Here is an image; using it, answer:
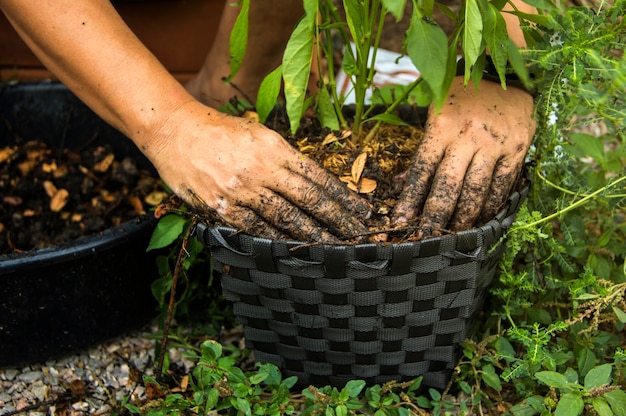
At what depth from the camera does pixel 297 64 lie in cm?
104

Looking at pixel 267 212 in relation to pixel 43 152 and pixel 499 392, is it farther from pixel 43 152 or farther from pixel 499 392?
pixel 43 152

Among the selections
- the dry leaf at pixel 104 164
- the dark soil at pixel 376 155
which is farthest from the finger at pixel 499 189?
the dry leaf at pixel 104 164

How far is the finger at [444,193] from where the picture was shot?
1.09 m

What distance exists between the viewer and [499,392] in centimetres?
122

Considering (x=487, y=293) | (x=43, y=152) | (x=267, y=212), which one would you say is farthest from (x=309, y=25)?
(x=43, y=152)

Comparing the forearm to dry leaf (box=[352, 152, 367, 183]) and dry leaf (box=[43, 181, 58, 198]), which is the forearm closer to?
dry leaf (box=[352, 152, 367, 183])

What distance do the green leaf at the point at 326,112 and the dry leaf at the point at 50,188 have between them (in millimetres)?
736

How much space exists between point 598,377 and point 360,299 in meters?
0.37

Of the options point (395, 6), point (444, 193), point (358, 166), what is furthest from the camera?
point (358, 166)

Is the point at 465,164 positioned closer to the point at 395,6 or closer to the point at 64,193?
the point at 395,6

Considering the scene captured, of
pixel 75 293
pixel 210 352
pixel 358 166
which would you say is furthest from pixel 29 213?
pixel 358 166

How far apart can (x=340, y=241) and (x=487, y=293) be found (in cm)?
39

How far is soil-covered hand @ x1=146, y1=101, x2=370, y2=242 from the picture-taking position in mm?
1075

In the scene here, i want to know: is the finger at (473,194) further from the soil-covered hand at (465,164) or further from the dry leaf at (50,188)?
the dry leaf at (50,188)
